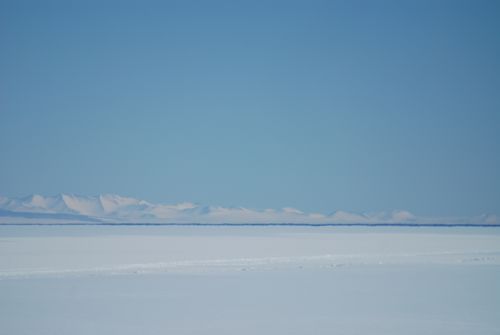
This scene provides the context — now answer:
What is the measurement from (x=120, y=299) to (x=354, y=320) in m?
3.96

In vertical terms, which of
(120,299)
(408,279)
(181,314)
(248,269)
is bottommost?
(181,314)

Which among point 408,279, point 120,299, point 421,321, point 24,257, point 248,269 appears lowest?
point 421,321

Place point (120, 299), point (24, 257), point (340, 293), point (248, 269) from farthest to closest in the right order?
point (24, 257) < point (248, 269) < point (340, 293) < point (120, 299)

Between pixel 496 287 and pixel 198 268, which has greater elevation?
pixel 198 268

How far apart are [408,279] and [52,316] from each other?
7379 mm

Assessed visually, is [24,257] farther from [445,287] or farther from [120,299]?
[445,287]

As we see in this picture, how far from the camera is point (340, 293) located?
10750 mm

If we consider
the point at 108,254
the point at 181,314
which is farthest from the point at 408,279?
the point at 108,254

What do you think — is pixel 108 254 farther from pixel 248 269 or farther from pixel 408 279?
pixel 408 279

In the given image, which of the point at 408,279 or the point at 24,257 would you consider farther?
the point at 24,257

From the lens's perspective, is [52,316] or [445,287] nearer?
[52,316]

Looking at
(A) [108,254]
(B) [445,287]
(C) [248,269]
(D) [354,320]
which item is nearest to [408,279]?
(B) [445,287]

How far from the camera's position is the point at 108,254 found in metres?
20.0

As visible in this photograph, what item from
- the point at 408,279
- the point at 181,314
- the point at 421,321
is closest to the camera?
the point at 421,321
